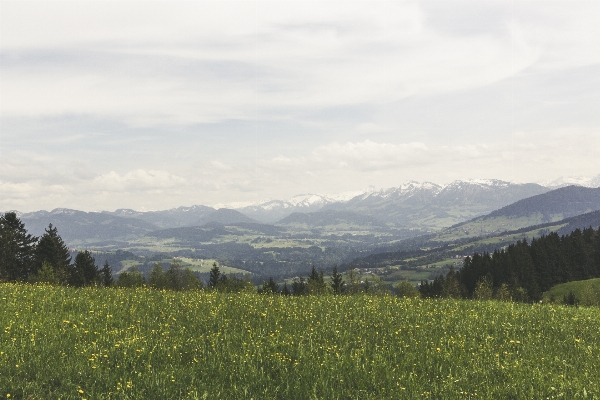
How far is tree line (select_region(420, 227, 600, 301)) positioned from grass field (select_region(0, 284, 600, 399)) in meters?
103

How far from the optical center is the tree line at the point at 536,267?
112938 mm

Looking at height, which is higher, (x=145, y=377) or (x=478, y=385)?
(x=145, y=377)

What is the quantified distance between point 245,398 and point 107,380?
3195 millimetres

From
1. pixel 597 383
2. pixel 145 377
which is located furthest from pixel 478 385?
pixel 145 377

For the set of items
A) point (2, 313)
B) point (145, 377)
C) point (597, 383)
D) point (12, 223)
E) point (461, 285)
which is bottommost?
point (461, 285)

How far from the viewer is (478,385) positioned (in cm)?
Result: 923

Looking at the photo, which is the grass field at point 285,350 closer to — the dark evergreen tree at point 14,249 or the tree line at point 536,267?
the dark evergreen tree at point 14,249

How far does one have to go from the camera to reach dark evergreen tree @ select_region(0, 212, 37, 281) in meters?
67.3

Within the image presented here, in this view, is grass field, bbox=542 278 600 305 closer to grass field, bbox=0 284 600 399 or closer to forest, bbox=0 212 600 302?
forest, bbox=0 212 600 302

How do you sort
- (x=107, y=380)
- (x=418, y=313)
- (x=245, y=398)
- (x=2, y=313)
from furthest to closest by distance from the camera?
(x=418, y=313) → (x=2, y=313) → (x=107, y=380) → (x=245, y=398)

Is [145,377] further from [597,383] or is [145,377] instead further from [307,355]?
[597,383]

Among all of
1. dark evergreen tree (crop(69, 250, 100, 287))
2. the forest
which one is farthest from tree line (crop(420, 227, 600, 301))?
dark evergreen tree (crop(69, 250, 100, 287))

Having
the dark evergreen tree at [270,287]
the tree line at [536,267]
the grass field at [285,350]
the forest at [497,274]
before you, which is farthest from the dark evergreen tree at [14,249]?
the tree line at [536,267]

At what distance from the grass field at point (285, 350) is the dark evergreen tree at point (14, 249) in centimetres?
6258
